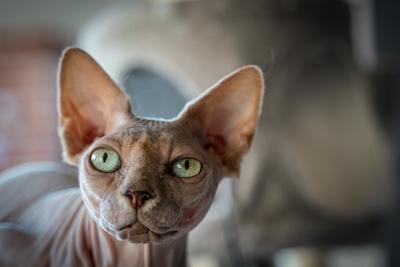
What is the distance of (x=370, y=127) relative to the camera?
1210 millimetres

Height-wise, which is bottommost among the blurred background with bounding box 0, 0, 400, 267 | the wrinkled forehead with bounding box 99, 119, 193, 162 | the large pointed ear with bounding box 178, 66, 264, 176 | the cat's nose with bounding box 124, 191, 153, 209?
the cat's nose with bounding box 124, 191, 153, 209

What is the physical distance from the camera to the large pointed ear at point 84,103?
1.31 ft

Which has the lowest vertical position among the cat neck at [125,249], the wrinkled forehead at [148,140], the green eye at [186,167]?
the cat neck at [125,249]

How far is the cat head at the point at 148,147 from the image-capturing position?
35 cm

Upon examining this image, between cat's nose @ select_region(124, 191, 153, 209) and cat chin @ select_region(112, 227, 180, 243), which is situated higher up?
cat's nose @ select_region(124, 191, 153, 209)

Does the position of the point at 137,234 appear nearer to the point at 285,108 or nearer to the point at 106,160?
the point at 106,160

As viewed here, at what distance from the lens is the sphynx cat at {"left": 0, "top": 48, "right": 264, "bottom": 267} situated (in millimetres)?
357

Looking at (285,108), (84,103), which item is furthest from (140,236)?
(285,108)

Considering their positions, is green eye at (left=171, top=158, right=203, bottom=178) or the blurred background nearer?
green eye at (left=171, top=158, right=203, bottom=178)

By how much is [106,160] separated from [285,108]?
748mm

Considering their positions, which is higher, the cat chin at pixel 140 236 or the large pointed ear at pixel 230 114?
the large pointed ear at pixel 230 114

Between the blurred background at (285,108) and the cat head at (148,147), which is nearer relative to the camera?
the cat head at (148,147)

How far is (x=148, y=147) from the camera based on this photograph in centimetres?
36

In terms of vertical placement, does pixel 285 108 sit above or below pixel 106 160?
above
